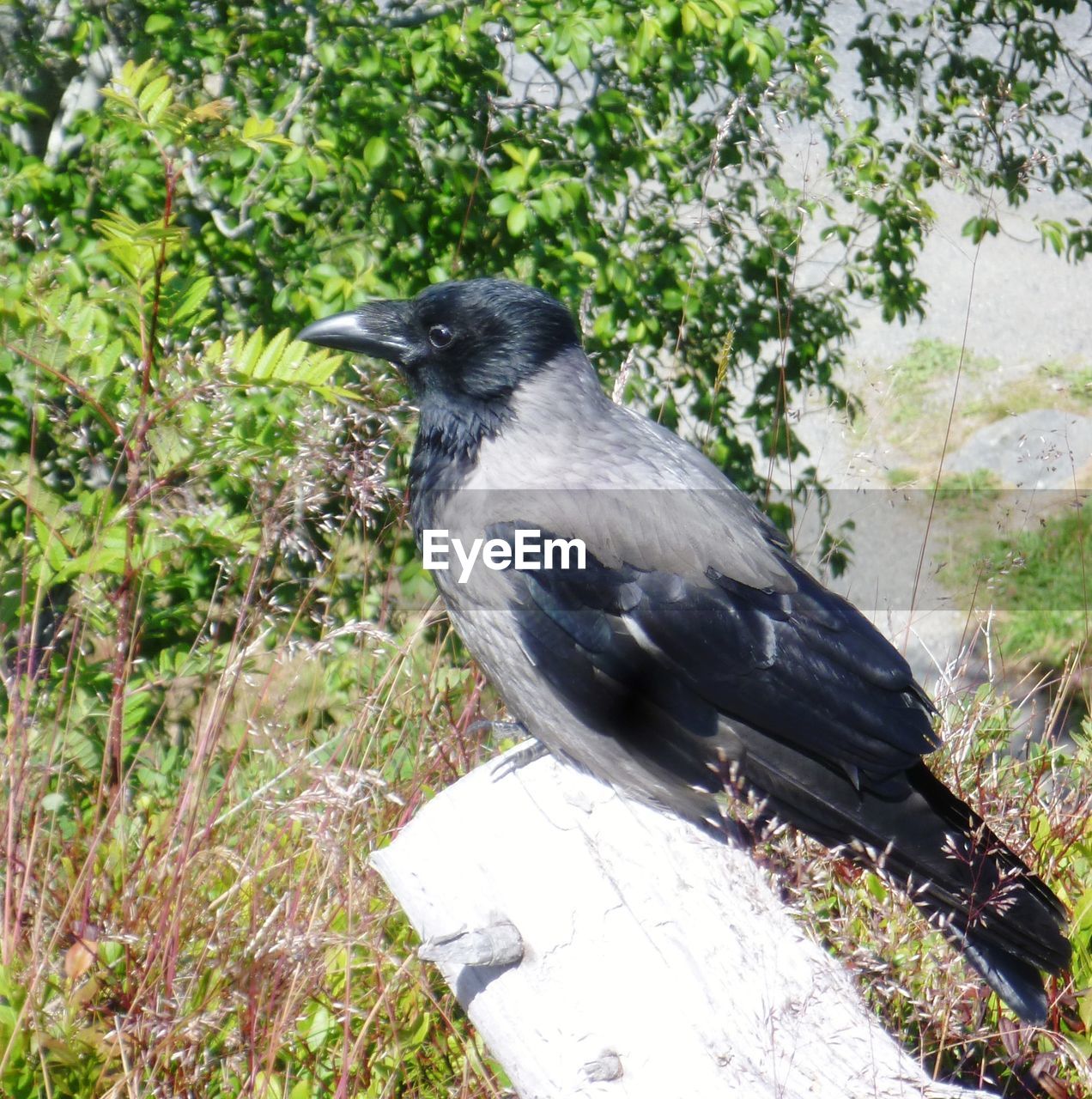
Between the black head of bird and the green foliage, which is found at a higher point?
the black head of bird

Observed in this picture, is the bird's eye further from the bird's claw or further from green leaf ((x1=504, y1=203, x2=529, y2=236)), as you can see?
the bird's claw

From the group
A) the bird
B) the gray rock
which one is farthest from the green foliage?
the bird

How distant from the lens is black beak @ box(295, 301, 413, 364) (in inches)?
111

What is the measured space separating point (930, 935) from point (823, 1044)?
3.16 feet

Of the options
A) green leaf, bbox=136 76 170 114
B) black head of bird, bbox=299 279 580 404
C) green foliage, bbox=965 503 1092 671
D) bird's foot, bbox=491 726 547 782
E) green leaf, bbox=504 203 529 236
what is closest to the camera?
bird's foot, bbox=491 726 547 782

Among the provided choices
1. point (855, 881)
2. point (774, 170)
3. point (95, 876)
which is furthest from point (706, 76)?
point (95, 876)

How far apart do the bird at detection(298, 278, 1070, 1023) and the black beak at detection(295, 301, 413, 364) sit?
33 cm

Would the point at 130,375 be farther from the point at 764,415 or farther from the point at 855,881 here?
the point at 764,415

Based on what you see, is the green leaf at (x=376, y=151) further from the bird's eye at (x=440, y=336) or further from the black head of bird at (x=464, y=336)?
the bird's eye at (x=440, y=336)

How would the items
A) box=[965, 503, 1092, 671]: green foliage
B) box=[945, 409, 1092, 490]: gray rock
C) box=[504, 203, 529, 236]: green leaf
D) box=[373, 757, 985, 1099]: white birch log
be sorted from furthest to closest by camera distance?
box=[945, 409, 1092, 490]: gray rock < box=[965, 503, 1092, 671]: green foliage < box=[504, 203, 529, 236]: green leaf < box=[373, 757, 985, 1099]: white birch log

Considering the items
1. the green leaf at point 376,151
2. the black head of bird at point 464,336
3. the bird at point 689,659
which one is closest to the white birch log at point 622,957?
the bird at point 689,659

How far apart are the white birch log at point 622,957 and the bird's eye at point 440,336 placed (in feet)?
3.34

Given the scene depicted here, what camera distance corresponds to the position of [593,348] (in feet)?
12.5

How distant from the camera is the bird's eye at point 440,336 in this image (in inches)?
109
